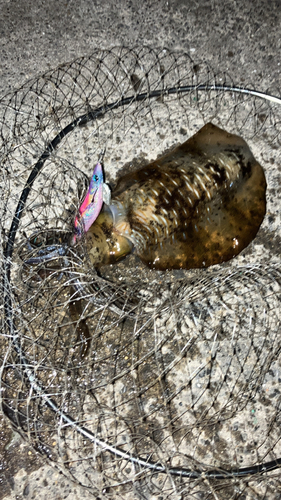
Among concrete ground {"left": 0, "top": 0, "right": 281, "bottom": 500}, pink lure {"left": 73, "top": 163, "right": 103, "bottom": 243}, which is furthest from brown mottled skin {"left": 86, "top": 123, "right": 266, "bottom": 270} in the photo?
concrete ground {"left": 0, "top": 0, "right": 281, "bottom": 500}

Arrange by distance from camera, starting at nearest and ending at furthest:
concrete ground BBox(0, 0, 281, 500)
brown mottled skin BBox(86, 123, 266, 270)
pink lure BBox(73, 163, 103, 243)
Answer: pink lure BBox(73, 163, 103, 243) < brown mottled skin BBox(86, 123, 266, 270) < concrete ground BBox(0, 0, 281, 500)

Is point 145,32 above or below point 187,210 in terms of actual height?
above

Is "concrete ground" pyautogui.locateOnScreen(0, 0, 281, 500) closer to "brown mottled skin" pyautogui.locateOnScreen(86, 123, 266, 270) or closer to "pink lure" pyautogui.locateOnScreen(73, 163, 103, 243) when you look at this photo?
"brown mottled skin" pyautogui.locateOnScreen(86, 123, 266, 270)

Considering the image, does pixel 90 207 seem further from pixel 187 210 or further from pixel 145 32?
pixel 145 32

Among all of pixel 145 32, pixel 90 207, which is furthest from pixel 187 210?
pixel 145 32

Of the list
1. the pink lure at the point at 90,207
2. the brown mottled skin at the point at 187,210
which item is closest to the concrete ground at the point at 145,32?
the brown mottled skin at the point at 187,210

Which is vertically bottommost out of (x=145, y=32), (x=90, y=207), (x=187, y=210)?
(x=187, y=210)

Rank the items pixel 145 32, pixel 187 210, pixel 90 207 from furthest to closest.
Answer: pixel 145 32 → pixel 187 210 → pixel 90 207

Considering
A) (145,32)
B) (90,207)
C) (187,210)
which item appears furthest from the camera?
(145,32)
